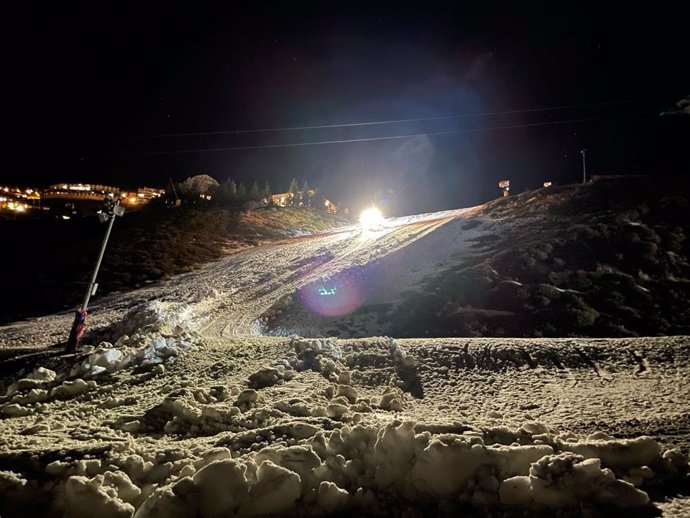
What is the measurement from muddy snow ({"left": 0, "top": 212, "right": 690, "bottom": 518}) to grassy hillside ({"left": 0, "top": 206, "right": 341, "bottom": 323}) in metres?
8.91

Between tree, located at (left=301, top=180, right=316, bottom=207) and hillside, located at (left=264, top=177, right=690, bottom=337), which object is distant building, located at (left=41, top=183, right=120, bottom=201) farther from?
hillside, located at (left=264, top=177, right=690, bottom=337)

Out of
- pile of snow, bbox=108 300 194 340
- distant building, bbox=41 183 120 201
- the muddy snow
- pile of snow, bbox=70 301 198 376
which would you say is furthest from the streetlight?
distant building, bbox=41 183 120 201

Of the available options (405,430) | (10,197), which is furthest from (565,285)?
(10,197)

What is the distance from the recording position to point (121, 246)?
1059 inches

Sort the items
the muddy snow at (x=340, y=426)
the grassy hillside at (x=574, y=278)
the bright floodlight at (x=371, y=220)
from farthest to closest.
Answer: the bright floodlight at (x=371, y=220), the grassy hillside at (x=574, y=278), the muddy snow at (x=340, y=426)

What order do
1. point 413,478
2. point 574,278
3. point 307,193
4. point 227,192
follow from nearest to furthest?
point 413,478 < point 574,278 < point 227,192 < point 307,193

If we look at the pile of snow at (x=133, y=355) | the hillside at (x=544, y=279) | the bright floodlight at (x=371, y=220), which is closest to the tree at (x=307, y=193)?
the bright floodlight at (x=371, y=220)

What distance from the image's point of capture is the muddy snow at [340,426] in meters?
2.93

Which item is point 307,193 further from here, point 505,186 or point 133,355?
point 133,355

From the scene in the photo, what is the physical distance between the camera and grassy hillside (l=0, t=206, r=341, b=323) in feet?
66.1

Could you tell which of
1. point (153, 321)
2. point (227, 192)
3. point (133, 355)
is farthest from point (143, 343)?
point (227, 192)

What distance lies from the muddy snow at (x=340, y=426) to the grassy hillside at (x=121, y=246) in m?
8.91

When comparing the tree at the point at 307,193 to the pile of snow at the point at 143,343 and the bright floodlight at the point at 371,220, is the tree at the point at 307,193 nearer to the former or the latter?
→ the bright floodlight at the point at 371,220

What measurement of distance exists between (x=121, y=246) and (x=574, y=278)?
27.5 meters
